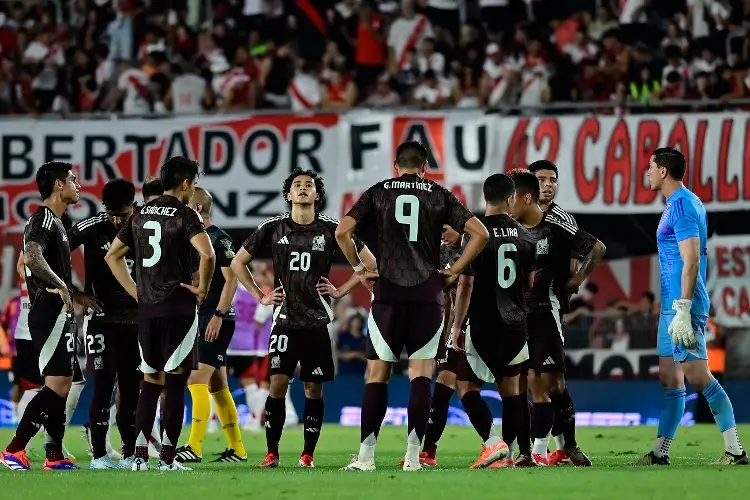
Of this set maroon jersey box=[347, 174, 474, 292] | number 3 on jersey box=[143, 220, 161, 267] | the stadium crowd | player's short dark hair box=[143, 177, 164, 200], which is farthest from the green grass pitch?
the stadium crowd

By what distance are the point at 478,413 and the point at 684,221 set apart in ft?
7.67

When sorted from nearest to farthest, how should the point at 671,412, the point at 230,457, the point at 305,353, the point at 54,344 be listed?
the point at 671,412, the point at 54,344, the point at 305,353, the point at 230,457

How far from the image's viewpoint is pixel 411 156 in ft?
38.0

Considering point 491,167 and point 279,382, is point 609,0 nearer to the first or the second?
point 491,167

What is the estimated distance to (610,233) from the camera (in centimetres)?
2270

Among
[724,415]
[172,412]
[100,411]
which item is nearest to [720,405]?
[724,415]

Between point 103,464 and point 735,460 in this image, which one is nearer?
point 735,460

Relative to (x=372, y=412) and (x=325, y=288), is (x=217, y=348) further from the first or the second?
(x=372, y=412)

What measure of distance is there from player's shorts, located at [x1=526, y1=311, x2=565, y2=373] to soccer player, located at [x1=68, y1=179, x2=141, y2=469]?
3382mm

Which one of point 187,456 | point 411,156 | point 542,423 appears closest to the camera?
point 411,156

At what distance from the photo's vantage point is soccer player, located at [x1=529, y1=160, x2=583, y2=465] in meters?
12.8

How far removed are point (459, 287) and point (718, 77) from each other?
11.5m

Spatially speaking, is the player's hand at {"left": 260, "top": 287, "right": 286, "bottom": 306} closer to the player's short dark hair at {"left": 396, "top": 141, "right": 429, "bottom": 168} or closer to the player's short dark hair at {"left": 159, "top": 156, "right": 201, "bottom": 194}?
the player's short dark hair at {"left": 159, "top": 156, "right": 201, "bottom": 194}

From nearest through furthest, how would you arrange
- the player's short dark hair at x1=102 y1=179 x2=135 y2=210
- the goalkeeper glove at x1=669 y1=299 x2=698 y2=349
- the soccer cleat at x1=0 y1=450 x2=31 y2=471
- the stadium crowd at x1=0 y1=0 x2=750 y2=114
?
the goalkeeper glove at x1=669 y1=299 x2=698 y2=349
the soccer cleat at x1=0 y1=450 x2=31 y2=471
the player's short dark hair at x1=102 y1=179 x2=135 y2=210
the stadium crowd at x1=0 y1=0 x2=750 y2=114
